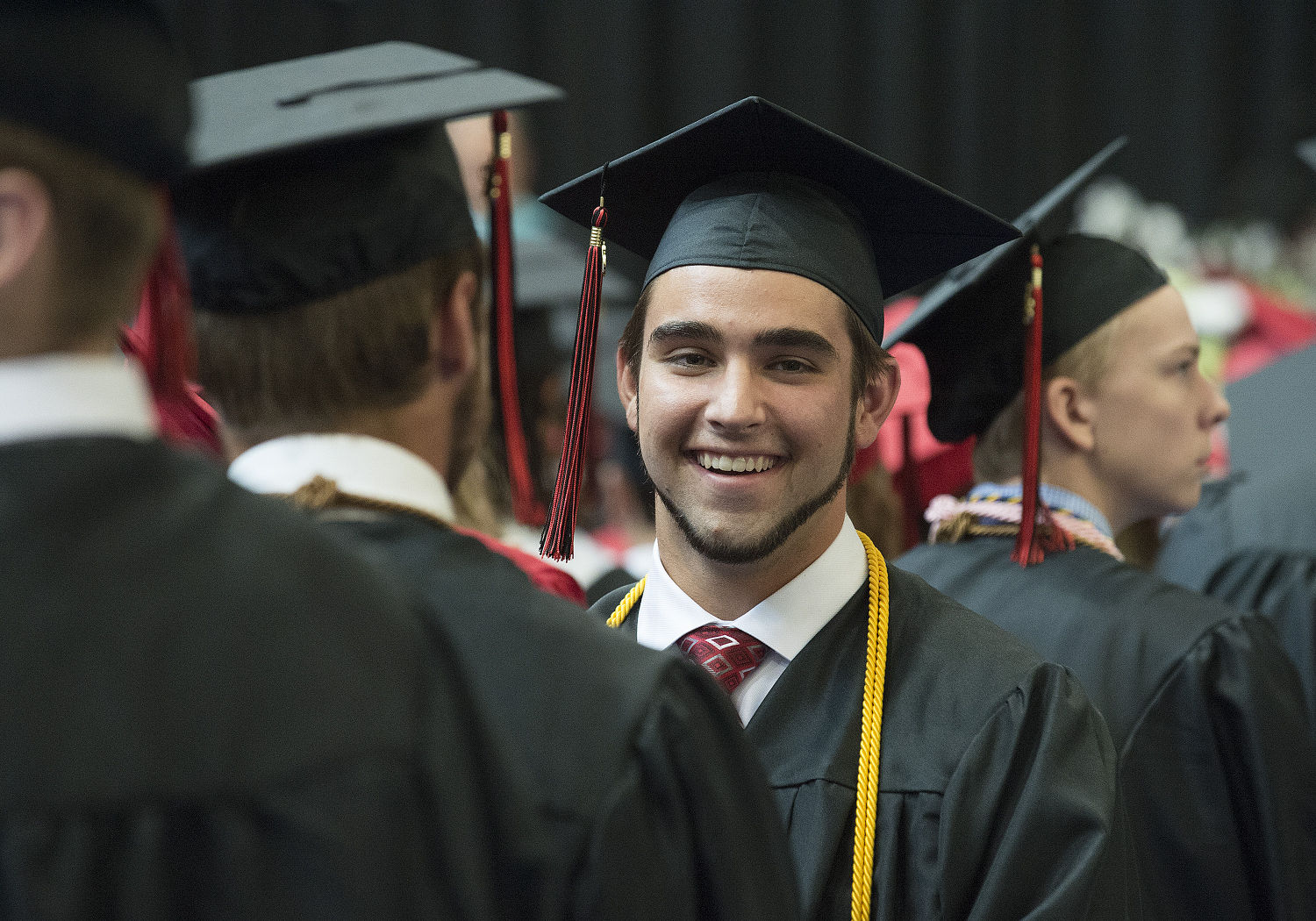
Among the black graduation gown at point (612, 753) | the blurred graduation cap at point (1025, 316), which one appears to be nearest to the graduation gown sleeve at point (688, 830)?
the black graduation gown at point (612, 753)

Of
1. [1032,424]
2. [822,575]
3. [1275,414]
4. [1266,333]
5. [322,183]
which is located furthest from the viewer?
[1266,333]

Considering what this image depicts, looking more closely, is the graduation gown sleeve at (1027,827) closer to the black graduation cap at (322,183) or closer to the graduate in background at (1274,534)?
the black graduation cap at (322,183)

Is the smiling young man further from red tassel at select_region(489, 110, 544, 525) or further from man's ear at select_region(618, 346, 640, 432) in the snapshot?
red tassel at select_region(489, 110, 544, 525)

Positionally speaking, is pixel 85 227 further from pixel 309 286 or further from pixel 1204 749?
pixel 1204 749

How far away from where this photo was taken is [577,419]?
1.62 meters

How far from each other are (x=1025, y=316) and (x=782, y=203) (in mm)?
→ 587

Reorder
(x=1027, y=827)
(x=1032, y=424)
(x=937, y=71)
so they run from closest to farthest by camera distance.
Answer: (x=1027, y=827) < (x=1032, y=424) < (x=937, y=71)

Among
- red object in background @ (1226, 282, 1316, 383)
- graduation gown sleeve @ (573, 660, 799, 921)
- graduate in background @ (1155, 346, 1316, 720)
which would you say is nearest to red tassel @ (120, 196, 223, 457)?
graduation gown sleeve @ (573, 660, 799, 921)

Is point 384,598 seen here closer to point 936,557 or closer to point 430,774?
point 430,774

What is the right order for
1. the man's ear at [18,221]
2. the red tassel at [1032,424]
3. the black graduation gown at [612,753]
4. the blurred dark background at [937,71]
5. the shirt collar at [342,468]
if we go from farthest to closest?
the blurred dark background at [937,71], the red tassel at [1032,424], the shirt collar at [342,468], the black graduation gown at [612,753], the man's ear at [18,221]

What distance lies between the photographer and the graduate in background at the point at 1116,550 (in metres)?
1.79

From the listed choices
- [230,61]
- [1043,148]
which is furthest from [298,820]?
[1043,148]

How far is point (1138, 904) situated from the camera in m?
1.53

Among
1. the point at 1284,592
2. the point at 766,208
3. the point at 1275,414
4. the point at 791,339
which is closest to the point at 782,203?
the point at 766,208
